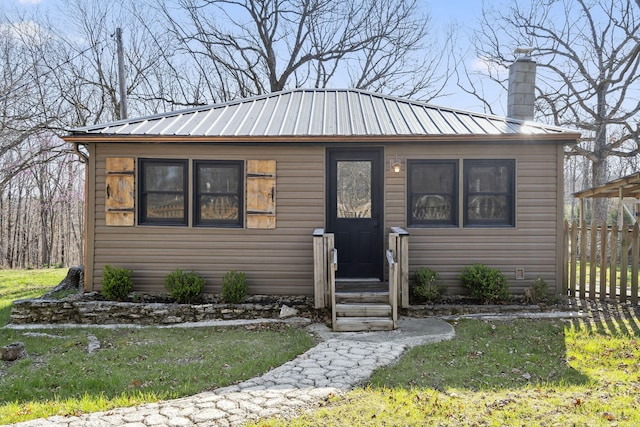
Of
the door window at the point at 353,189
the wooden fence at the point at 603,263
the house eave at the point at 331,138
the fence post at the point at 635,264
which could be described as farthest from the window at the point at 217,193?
the fence post at the point at 635,264

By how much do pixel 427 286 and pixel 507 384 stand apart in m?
2.98

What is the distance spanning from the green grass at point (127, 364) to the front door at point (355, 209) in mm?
1864

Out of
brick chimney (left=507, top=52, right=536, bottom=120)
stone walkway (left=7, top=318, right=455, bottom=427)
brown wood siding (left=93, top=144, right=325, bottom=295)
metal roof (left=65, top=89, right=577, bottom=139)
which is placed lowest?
stone walkway (left=7, top=318, right=455, bottom=427)

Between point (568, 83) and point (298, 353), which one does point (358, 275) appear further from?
point (568, 83)

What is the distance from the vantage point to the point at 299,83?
64.9 ft

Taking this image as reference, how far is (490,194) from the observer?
7.85m

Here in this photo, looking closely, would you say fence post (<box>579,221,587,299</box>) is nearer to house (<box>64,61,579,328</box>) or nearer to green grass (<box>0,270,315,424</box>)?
house (<box>64,61,579,328</box>)

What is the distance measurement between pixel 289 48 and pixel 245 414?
1846 cm

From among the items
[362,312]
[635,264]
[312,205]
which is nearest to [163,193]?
[312,205]

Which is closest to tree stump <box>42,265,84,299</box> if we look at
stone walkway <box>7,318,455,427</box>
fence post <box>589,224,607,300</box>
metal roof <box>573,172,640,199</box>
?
stone walkway <box>7,318,455,427</box>

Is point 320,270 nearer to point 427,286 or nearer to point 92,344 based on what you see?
point 427,286

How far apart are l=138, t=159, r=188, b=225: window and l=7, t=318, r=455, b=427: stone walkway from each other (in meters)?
3.63

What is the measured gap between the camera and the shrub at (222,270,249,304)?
745 cm

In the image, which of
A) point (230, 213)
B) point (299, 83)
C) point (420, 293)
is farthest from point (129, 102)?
point (420, 293)
